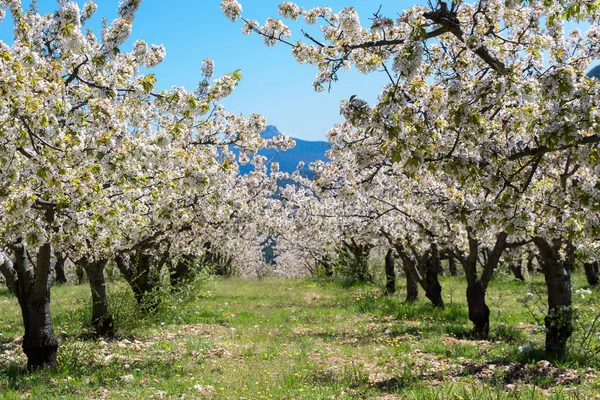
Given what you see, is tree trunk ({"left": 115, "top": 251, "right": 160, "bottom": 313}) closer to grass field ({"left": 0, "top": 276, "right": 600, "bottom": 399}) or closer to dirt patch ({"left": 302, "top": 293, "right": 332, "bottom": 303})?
grass field ({"left": 0, "top": 276, "right": 600, "bottom": 399})

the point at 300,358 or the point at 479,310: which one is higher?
the point at 479,310

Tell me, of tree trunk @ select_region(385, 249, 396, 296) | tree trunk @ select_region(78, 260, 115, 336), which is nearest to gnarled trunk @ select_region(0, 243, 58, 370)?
tree trunk @ select_region(78, 260, 115, 336)

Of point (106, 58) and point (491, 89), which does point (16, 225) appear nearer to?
point (106, 58)

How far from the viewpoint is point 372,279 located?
31.0 metres

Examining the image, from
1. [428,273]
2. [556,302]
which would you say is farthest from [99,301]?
[428,273]

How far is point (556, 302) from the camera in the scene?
10.2 m

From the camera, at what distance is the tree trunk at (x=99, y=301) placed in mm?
12641

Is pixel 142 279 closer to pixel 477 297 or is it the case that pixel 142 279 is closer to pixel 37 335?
pixel 37 335

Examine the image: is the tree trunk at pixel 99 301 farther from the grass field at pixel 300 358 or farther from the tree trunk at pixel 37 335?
the tree trunk at pixel 37 335

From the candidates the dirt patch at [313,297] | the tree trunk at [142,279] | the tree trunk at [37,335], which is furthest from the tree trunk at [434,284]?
the tree trunk at [37,335]

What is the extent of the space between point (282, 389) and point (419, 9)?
21.6ft

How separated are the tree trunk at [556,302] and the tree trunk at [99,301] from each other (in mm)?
10060

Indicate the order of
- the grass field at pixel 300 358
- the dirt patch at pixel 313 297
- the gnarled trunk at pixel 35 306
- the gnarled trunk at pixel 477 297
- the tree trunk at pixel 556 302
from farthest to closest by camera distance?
the dirt patch at pixel 313 297
the gnarled trunk at pixel 477 297
the tree trunk at pixel 556 302
the gnarled trunk at pixel 35 306
the grass field at pixel 300 358

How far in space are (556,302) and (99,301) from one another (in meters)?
10.6
